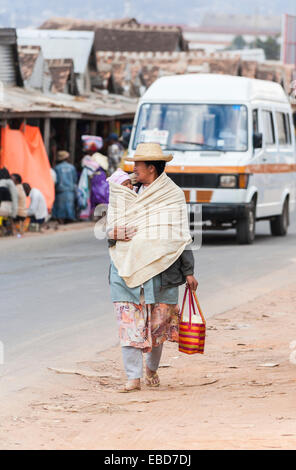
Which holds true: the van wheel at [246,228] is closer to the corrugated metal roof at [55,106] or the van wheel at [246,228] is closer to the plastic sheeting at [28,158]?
the plastic sheeting at [28,158]

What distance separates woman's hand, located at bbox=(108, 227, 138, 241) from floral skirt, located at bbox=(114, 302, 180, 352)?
1.44ft

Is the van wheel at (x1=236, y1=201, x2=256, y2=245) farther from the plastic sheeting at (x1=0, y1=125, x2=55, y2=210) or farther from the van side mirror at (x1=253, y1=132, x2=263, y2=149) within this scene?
the plastic sheeting at (x1=0, y1=125, x2=55, y2=210)

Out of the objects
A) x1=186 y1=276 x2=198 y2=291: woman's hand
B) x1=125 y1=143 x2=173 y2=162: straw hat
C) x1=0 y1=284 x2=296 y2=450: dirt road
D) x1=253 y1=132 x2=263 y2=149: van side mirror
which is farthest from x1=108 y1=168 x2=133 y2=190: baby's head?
x1=253 y1=132 x2=263 y2=149: van side mirror

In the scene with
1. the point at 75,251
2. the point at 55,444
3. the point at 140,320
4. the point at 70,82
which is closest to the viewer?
the point at 55,444

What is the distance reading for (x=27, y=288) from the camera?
41.5ft

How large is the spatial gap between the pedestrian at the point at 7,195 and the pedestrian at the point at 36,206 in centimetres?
119

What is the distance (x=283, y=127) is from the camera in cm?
2109

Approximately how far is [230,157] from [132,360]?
11279mm

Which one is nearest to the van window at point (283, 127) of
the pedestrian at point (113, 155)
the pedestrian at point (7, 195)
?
the pedestrian at point (7, 195)

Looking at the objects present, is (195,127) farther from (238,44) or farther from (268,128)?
(238,44)

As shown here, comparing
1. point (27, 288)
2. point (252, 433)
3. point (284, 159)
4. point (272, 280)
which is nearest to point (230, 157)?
point (284, 159)

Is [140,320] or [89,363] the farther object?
[89,363]

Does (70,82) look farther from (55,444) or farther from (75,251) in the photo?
(55,444)

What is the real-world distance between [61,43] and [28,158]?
18.5 meters
